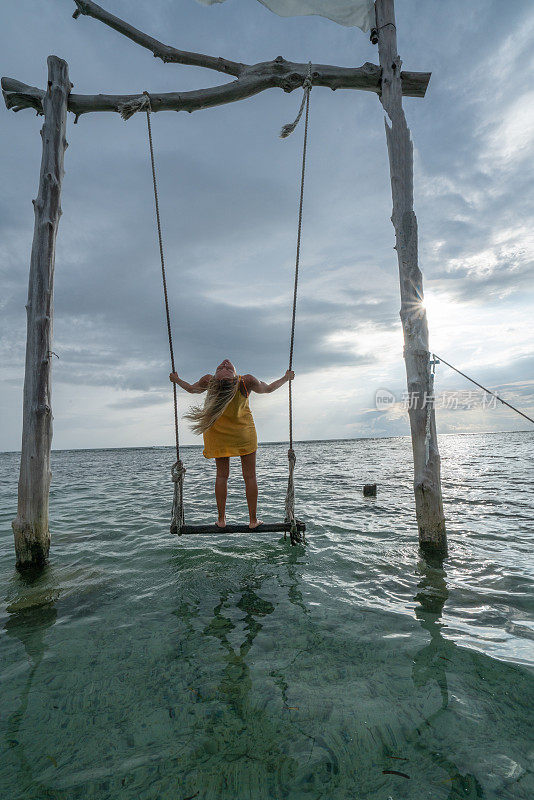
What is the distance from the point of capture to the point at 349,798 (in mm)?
1870

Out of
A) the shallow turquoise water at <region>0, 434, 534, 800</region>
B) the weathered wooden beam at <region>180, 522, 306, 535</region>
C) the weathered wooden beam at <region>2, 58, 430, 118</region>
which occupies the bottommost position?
the shallow turquoise water at <region>0, 434, 534, 800</region>

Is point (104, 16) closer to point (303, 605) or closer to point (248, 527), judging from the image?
point (248, 527)

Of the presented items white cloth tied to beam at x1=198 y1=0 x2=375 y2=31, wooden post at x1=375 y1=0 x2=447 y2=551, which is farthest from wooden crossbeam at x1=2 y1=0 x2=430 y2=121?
white cloth tied to beam at x1=198 y1=0 x2=375 y2=31

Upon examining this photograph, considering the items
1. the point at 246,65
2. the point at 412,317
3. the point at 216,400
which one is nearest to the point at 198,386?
the point at 216,400

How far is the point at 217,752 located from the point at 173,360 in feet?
13.8

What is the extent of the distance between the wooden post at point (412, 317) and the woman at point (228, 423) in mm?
1864

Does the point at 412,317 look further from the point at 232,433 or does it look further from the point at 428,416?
the point at 232,433

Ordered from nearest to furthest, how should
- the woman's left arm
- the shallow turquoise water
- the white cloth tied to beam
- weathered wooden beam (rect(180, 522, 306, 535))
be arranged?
1. the shallow turquoise water
2. weathered wooden beam (rect(180, 522, 306, 535))
3. the woman's left arm
4. the white cloth tied to beam

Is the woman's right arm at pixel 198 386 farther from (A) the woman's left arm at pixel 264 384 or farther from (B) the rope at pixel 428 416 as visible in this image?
(B) the rope at pixel 428 416

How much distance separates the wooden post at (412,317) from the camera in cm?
541

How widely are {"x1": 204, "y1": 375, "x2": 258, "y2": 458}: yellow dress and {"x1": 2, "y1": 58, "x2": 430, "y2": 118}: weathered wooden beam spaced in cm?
472

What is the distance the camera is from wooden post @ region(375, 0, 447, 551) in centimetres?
541

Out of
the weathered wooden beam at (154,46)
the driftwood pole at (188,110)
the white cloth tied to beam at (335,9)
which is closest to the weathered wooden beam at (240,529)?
the driftwood pole at (188,110)

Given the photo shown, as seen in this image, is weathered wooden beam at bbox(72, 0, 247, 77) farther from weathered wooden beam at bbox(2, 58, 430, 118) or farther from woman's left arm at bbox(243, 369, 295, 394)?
woman's left arm at bbox(243, 369, 295, 394)
